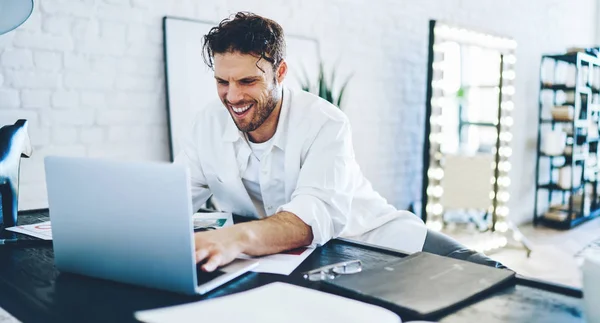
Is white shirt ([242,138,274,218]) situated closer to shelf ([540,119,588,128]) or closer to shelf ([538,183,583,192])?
shelf ([540,119,588,128])

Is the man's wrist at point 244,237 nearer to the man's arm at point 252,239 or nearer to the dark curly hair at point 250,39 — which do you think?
the man's arm at point 252,239

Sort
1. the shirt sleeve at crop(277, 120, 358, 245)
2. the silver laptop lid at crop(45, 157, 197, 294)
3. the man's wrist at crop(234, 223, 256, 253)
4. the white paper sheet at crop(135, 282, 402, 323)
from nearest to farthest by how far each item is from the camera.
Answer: the white paper sheet at crop(135, 282, 402, 323)
the silver laptop lid at crop(45, 157, 197, 294)
the man's wrist at crop(234, 223, 256, 253)
the shirt sleeve at crop(277, 120, 358, 245)

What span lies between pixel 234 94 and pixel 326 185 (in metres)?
0.40

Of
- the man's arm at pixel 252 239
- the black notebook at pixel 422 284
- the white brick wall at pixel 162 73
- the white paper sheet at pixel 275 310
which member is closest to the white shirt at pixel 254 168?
the man's arm at pixel 252 239

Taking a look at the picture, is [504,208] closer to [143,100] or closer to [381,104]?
[381,104]

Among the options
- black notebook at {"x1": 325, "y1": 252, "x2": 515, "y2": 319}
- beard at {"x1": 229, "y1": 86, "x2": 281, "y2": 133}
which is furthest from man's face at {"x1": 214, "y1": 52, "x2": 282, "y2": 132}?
black notebook at {"x1": 325, "y1": 252, "x2": 515, "y2": 319}

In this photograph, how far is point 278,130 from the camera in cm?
169

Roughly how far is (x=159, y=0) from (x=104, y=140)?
740 mm

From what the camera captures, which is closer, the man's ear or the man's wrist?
the man's wrist

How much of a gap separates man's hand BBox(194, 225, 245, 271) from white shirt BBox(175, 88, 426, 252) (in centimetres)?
24

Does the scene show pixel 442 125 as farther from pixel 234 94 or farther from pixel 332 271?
pixel 332 271

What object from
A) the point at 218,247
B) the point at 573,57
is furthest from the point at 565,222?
the point at 218,247

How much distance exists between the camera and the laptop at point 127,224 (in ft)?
3.01

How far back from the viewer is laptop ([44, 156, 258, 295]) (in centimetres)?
92
